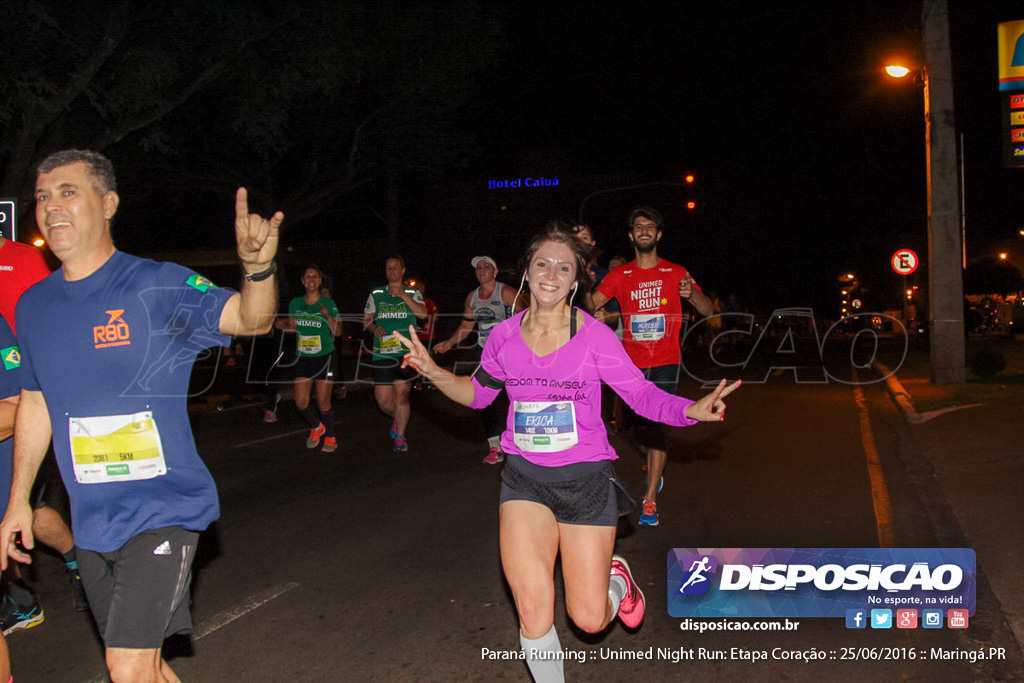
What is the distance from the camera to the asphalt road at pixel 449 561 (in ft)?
14.6

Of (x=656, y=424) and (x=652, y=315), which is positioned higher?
(x=652, y=315)

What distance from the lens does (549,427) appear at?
156 inches

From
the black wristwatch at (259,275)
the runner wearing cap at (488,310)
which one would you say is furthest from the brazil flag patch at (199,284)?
the runner wearing cap at (488,310)

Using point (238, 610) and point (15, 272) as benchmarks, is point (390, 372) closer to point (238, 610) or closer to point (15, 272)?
point (238, 610)

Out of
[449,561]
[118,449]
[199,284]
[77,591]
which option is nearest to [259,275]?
[199,284]

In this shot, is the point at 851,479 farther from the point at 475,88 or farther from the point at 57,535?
the point at 475,88

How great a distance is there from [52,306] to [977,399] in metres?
12.6

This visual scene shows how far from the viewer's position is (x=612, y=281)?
23.6 ft

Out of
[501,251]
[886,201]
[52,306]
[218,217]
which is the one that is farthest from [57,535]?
[886,201]

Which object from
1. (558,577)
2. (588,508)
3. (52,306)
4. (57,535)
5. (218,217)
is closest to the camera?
(52,306)

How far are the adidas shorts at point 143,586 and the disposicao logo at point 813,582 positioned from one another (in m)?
2.64

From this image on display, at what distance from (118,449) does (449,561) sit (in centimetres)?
341

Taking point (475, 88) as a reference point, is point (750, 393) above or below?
below

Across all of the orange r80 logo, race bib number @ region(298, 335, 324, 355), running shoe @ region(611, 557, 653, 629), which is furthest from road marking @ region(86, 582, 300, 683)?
race bib number @ region(298, 335, 324, 355)
